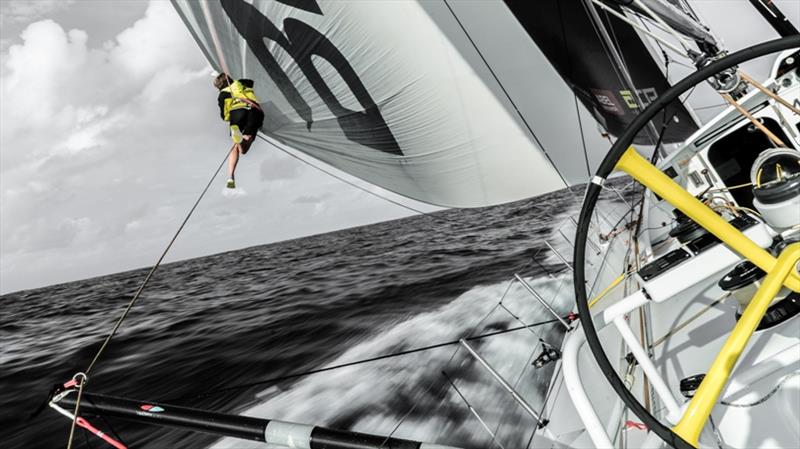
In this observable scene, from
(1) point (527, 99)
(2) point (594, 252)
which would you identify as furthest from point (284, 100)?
(2) point (594, 252)

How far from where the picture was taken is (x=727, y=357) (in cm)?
95

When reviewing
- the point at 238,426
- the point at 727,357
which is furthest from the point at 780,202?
the point at 238,426

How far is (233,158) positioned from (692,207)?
10.3ft

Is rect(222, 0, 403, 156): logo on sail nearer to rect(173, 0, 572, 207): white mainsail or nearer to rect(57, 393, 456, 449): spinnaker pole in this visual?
rect(173, 0, 572, 207): white mainsail

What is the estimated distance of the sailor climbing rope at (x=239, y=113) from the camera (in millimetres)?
3564

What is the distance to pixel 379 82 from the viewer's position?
12.4ft

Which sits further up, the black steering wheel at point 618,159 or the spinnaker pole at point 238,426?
the black steering wheel at point 618,159

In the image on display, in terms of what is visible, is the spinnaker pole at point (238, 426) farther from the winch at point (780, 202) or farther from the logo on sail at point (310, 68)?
the logo on sail at point (310, 68)

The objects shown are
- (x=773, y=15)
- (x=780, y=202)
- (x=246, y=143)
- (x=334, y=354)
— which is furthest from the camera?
(x=334, y=354)

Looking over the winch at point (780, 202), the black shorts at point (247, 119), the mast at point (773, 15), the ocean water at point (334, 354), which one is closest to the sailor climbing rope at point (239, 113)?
the black shorts at point (247, 119)

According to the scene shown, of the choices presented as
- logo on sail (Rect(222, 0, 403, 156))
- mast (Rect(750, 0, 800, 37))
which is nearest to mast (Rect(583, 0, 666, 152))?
mast (Rect(750, 0, 800, 37))

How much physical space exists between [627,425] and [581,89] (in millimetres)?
3956

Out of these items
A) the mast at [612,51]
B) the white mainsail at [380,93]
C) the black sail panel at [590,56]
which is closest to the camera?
the white mainsail at [380,93]

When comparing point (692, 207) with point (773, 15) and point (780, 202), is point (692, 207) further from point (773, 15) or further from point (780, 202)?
point (773, 15)
